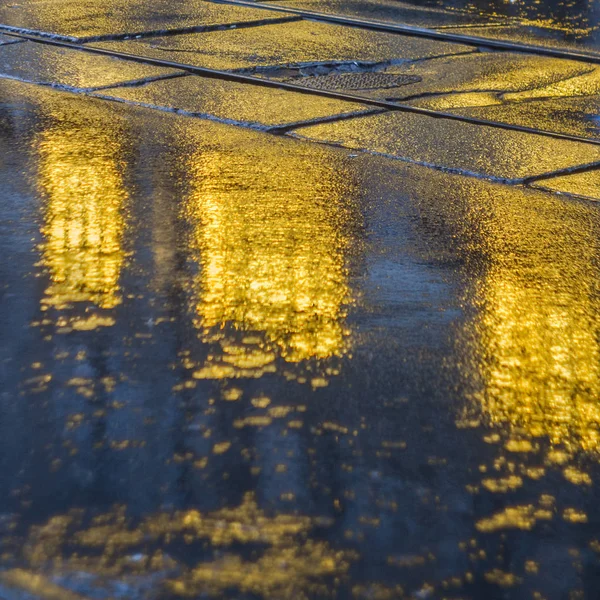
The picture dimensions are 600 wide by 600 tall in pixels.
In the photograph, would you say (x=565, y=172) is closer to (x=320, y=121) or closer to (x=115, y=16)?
(x=320, y=121)

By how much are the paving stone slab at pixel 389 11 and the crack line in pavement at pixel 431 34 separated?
148 mm

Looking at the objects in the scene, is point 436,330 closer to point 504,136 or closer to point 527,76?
point 504,136

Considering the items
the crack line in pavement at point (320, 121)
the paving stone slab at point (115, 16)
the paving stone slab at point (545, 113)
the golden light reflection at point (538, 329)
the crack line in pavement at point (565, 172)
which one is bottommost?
the paving stone slab at point (115, 16)

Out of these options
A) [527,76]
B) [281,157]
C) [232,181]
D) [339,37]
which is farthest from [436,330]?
[339,37]

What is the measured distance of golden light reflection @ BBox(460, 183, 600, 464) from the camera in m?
1.65

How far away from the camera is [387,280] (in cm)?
222

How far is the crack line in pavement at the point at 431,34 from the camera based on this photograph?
17.2ft

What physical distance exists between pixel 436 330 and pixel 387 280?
0.89ft

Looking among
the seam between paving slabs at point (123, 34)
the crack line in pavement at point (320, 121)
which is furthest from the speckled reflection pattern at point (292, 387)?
the seam between paving slabs at point (123, 34)

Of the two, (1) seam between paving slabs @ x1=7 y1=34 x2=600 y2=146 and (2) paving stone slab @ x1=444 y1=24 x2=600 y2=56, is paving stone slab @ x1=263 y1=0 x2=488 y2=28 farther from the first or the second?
(1) seam between paving slabs @ x1=7 y1=34 x2=600 y2=146

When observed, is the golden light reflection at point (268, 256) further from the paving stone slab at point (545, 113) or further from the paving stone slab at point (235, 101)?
the paving stone slab at point (545, 113)

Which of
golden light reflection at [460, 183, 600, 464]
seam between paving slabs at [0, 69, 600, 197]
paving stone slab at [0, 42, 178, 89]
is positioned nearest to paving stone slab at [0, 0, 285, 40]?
paving stone slab at [0, 42, 178, 89]

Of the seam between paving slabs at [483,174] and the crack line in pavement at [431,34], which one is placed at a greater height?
the seam between paving slabs at [483,174]

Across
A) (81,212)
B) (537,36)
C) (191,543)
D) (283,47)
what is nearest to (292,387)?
(191,543)
